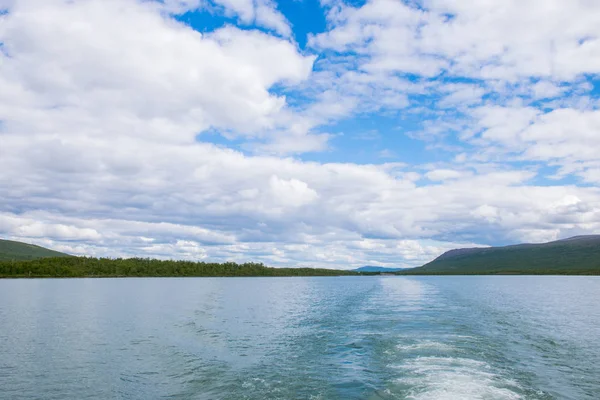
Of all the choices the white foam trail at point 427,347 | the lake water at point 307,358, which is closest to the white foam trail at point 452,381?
the lake water at point 307,358

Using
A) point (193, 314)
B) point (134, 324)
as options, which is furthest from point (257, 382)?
point (193, 314)

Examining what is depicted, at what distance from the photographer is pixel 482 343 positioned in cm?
3372

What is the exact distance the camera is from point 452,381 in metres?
23.0

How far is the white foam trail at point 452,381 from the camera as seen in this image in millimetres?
20844

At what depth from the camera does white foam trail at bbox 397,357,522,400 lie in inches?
821

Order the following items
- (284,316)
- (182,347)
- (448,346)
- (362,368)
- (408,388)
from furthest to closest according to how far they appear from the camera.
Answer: (284,316) → (182,347) → (448,346) → (362,368) → (408,388)

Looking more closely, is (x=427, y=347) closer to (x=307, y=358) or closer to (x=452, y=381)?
(x=307, y=358)

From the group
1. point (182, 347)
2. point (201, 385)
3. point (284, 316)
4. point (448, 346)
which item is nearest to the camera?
point (201, 385)

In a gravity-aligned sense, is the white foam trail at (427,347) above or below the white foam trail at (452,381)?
above

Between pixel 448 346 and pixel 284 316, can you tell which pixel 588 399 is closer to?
pixel 448 346

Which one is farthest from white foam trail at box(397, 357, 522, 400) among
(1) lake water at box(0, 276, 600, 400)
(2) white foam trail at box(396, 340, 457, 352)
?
(2) white foam trail at box(396, 340, 457, 352)

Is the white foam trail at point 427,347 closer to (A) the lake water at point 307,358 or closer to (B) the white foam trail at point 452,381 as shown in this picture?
(A) the lake water at point 307,358

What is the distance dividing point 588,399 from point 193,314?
46494mm

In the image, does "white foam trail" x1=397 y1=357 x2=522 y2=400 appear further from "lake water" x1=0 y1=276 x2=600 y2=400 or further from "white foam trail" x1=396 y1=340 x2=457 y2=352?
"white foam trail" x1=396 y1=340 x2=457 y2=352
